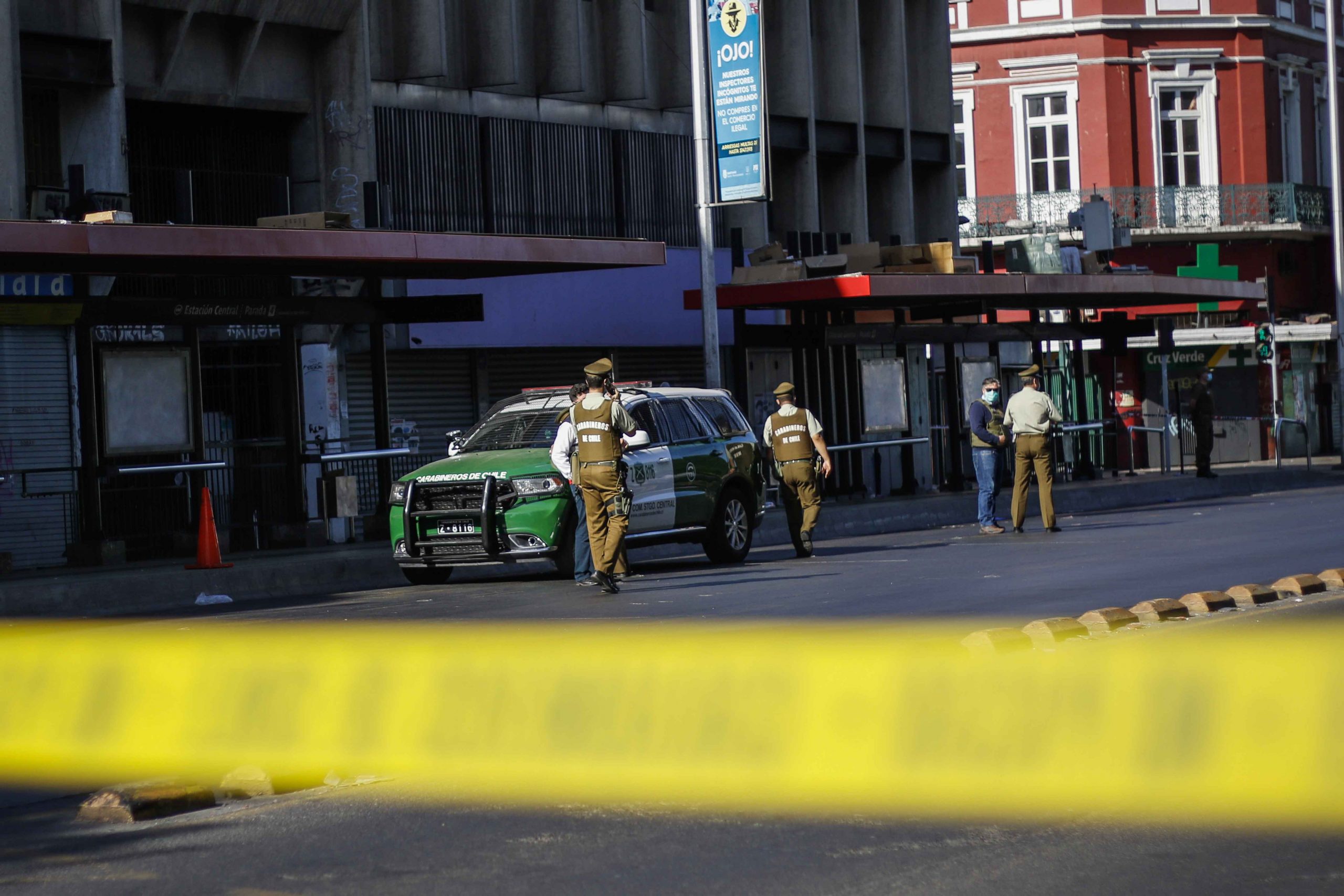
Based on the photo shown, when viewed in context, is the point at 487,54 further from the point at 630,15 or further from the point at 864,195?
the point at 864,195

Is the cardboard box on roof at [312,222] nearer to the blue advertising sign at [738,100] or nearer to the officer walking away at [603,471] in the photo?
the officer walking away at [603,471]

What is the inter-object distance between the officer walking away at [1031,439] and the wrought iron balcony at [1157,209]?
23085 mm

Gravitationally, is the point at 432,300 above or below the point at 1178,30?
below

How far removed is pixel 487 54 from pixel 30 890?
73.8ft

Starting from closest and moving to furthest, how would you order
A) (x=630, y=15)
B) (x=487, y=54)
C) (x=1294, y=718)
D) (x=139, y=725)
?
(x=1294, y=718) → (x=139, y=725) → (x=487, y=54) → (x=630, y=15)

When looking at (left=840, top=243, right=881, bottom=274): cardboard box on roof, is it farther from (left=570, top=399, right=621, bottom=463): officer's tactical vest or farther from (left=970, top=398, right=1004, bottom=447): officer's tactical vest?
(left=570, top=399, right=621, bottom=463): officer's tactical vest

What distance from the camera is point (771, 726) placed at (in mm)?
Result: 7766

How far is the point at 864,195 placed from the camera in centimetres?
3425

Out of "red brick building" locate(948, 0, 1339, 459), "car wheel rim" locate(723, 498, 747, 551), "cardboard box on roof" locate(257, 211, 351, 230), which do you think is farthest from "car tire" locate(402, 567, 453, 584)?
"red brick building" locate(948, 0, 1339, 459)

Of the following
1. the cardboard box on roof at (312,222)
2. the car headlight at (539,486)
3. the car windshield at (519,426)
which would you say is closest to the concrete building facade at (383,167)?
the cardboard box on roof at (312,222)

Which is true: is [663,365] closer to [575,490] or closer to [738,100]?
[738,100]

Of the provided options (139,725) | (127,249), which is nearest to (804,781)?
(139,725)

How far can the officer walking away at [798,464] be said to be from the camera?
63.8ft

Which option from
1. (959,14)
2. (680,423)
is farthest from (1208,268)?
(680,423)
